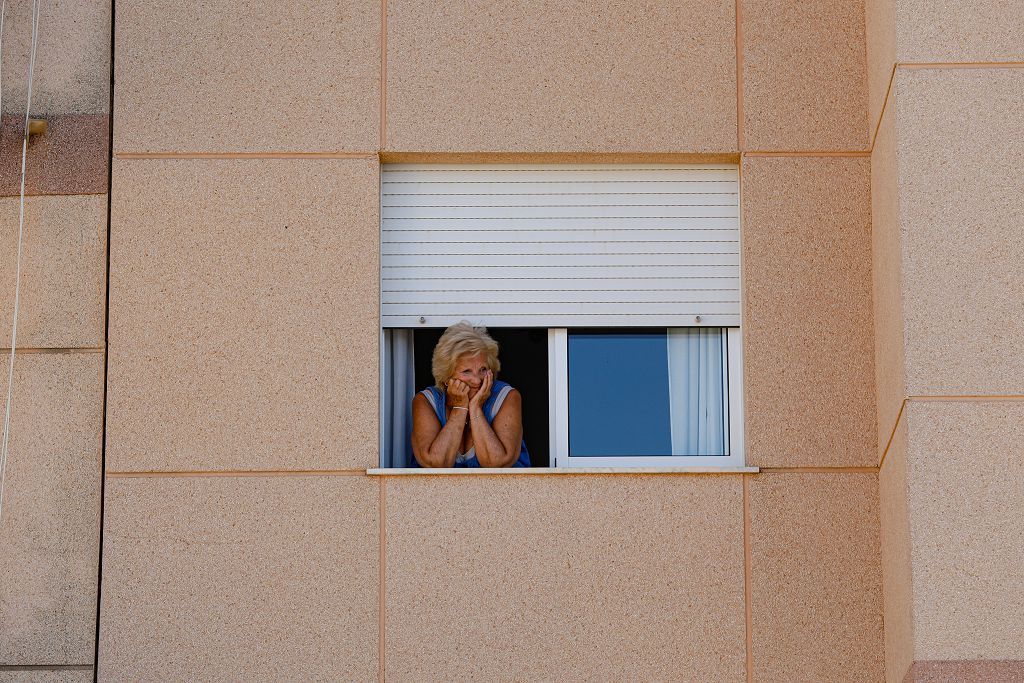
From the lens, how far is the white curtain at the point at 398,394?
7.77 metres

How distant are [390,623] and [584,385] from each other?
1496 millimetres

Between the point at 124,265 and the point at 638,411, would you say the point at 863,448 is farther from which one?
the point at 124,265

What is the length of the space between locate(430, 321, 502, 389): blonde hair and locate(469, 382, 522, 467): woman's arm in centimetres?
19

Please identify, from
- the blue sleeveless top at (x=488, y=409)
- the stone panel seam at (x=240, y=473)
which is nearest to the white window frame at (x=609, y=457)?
the blue sleeveless top at (x=488, y=409)

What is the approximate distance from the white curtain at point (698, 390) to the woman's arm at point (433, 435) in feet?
3.37

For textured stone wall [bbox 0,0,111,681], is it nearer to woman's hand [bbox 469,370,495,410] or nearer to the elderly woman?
the elderly woman

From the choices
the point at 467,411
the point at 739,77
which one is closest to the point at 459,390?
the point at 467,411

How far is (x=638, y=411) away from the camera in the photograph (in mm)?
7777

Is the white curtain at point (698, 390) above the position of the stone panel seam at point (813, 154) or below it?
below

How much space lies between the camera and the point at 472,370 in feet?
24.9

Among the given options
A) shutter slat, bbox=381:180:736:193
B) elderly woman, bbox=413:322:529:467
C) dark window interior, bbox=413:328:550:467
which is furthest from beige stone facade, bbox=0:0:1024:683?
dark window interior, bbox=413:328:550:467

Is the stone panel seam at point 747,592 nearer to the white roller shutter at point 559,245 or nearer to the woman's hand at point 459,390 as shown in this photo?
the white roller shutter at point 559,245

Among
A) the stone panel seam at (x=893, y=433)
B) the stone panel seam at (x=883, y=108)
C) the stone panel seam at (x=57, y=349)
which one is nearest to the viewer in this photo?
the stone panel seam at (x=893, y=433)

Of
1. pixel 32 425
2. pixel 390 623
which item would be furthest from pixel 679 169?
pixel 32 425
